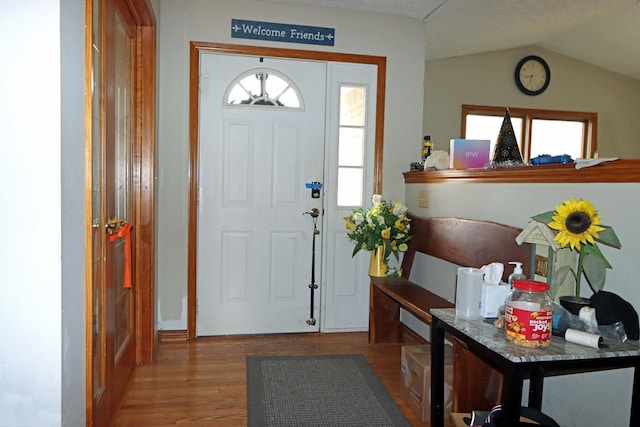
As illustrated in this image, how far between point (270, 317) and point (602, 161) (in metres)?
2.45

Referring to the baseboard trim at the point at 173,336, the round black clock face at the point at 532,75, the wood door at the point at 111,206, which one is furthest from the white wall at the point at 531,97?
the wood door at the point at 111,206

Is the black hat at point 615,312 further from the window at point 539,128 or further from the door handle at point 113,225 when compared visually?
the window at point 539,128

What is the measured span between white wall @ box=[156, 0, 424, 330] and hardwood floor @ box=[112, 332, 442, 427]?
0.39 meters

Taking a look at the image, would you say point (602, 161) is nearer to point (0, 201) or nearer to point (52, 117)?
point (52, 117)

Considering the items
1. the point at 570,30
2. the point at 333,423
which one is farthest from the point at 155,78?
the point at 570,30

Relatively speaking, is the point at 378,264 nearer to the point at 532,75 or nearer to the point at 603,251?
the point at 603,251

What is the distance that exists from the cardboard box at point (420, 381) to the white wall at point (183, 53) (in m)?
1.65

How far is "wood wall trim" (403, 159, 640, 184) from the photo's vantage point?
164 centimetres

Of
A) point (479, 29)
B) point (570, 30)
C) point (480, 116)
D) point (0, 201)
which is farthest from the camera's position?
point (480, 116)

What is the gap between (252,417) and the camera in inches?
87.7

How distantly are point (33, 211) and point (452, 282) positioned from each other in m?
2.46

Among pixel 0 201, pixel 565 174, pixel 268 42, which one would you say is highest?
pixel 268 42

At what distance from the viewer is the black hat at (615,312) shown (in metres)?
1.51

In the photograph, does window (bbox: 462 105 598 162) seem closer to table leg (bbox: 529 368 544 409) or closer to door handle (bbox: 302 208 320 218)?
door handle (bbox: 302 208 320 218)
